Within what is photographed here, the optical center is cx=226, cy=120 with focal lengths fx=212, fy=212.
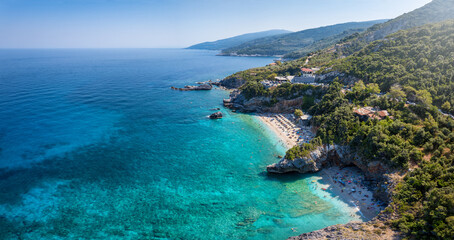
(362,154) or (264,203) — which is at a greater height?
(362,154)

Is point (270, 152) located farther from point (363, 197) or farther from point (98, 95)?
point (98, 95)

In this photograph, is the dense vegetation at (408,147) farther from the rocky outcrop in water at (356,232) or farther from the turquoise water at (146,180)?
the turquoise water at (146,180)

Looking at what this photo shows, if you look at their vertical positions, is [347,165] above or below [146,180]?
below

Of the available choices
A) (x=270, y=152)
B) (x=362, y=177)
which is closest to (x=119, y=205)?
(x=270, y=152)

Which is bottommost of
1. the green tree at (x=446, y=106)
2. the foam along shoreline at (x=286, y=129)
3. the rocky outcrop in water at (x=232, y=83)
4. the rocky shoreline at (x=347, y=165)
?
the rocky shoreline at (x=347, y=165)

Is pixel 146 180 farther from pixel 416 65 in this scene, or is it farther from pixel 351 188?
pixel 416 65

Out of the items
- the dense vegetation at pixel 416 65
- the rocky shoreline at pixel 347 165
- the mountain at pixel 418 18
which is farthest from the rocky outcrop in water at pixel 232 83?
the rocky shoreline at pixel 347 165

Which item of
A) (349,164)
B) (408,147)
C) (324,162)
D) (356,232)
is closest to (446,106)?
(408,147)
